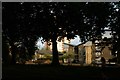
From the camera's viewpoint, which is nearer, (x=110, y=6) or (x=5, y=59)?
(x=110, y=6)

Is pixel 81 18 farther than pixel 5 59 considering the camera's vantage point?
No

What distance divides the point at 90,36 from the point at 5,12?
13.1 metres

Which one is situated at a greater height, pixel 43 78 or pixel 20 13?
pixel 20 13

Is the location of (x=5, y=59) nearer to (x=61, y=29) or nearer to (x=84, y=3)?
(x=61, y=29)

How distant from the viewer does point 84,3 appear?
97.6 ft

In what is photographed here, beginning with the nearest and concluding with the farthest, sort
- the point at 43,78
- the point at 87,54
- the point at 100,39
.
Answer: the point at 43,78, the point at 100,39, the point at 87,54

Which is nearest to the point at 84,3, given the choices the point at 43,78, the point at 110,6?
the point at 110,6

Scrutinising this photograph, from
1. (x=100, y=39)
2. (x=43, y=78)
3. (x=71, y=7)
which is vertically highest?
(x=71, y=7)

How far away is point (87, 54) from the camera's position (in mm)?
127250

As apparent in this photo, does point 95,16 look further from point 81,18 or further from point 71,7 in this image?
point 71,7

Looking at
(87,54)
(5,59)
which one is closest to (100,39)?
(5,59)

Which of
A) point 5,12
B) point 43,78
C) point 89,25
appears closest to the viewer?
point 43,78

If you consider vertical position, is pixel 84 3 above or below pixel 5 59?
above

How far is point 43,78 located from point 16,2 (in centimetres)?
886
